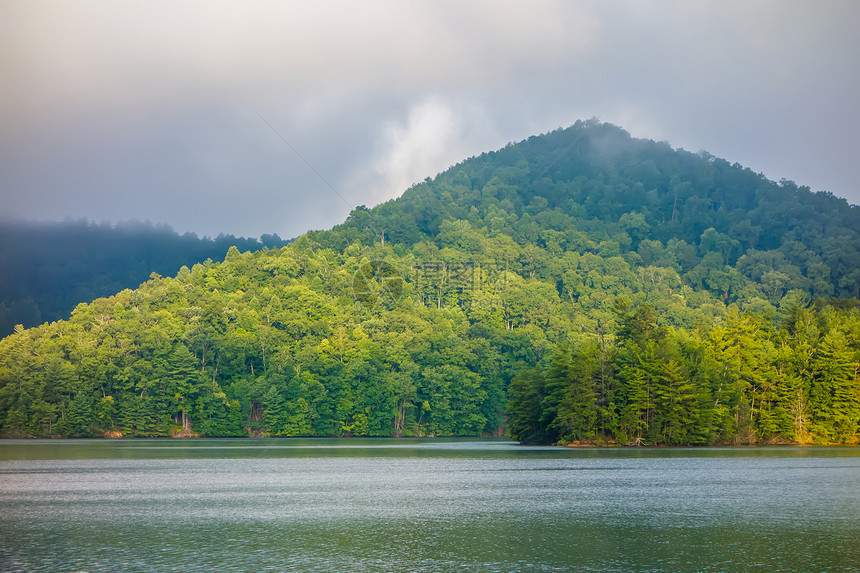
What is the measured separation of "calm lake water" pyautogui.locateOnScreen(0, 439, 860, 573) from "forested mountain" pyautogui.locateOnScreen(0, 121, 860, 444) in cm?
2770

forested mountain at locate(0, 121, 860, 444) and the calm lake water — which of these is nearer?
the calm lake water

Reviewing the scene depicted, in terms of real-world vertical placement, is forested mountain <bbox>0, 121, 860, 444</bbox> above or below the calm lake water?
above

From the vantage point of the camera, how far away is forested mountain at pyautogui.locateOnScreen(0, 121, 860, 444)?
93438 mm

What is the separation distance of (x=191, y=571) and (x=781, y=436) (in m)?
89.5

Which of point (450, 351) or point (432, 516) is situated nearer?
point (432, 516)

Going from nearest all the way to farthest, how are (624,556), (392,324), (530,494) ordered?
(624,556) < (530,494) < (392,324)

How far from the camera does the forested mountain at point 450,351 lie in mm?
93438

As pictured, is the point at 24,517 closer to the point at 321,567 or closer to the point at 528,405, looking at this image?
the point at 321,567

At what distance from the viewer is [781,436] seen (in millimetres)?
99062

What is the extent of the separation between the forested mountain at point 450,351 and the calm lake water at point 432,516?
2770 centimetres

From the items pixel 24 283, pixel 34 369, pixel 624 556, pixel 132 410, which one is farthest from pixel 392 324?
pixel 624 556

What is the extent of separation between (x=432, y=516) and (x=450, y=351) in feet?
324

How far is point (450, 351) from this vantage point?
136 m

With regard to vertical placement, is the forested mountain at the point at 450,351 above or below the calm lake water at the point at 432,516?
above
